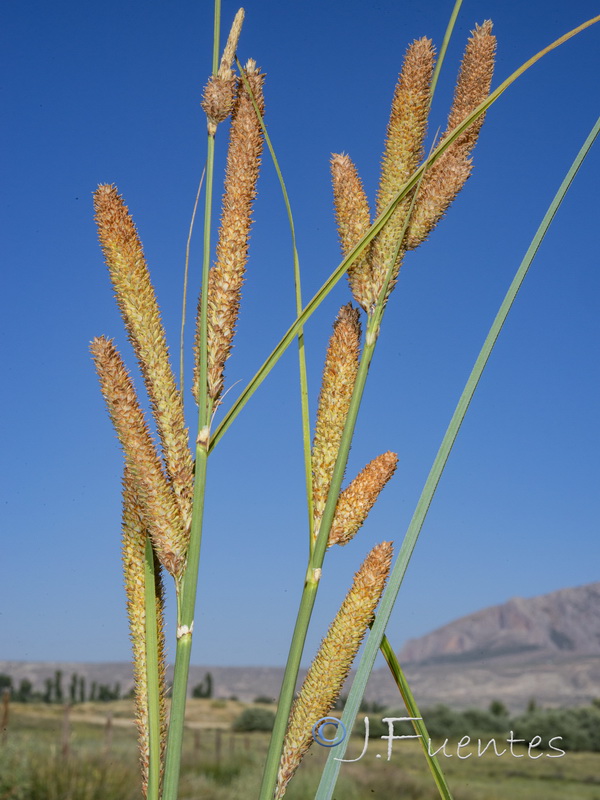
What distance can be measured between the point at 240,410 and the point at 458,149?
0.49 metres

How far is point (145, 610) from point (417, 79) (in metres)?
0.80

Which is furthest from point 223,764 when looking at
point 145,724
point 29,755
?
point 145,724

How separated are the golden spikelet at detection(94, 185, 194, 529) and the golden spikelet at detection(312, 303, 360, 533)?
0.17 metres

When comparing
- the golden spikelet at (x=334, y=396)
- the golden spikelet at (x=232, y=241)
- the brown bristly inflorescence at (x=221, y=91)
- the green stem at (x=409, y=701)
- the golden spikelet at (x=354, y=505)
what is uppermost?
the brown bristly inflorescence at (x=221, y=91)

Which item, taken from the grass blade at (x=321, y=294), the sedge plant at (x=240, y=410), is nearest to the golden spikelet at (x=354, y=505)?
the sedge plant at (x=240, y=410)

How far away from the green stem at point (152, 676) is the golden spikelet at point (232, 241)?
234 mm

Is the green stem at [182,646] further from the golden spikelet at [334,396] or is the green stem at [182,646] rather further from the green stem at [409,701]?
the green stem at [409,701]

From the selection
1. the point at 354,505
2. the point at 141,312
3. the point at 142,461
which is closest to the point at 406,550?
the point at 354,505

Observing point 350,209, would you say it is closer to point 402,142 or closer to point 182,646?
point 402,142

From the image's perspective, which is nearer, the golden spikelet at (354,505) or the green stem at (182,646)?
the green stem at (182,646)

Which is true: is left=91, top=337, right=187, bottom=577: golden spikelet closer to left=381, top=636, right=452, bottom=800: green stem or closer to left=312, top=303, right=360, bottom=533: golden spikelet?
left=312, top=303, right=360, bottom=533: golden spikelet

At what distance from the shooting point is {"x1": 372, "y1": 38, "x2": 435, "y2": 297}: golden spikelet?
100cm

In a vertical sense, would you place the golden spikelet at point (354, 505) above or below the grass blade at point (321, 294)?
below

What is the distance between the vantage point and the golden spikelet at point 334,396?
38.1 inches
